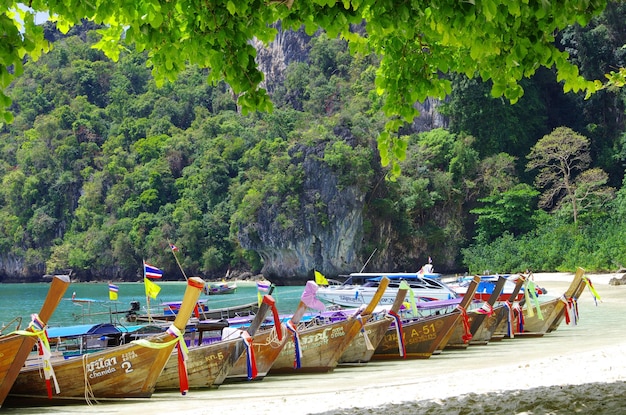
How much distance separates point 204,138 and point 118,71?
29.3m

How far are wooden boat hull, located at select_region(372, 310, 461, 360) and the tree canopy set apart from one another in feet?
25.3

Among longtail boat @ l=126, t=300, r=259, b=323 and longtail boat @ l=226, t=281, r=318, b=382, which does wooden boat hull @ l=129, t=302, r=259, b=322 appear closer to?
longtail boat @ l=126, t=300, r=259, b=323

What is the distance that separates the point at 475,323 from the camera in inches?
593

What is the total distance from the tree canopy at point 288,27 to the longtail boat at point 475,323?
9.03 metres

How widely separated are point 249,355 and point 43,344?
3.20 meters

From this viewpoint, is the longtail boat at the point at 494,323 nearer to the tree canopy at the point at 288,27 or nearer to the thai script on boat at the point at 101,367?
the thai script on boat at the point at 101,367

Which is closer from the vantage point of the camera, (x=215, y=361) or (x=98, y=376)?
(x=98, y=376)

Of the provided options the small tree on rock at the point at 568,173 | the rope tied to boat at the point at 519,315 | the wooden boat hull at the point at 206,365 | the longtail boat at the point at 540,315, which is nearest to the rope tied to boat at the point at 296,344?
the wooden boat hull at the point at 206,365

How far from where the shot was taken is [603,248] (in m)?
39.4

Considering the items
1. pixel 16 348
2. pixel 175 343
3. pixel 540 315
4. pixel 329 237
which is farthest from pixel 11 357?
pixel 329 237

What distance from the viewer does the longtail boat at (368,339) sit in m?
13.0

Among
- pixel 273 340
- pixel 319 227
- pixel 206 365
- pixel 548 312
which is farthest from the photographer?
pixel 319 227

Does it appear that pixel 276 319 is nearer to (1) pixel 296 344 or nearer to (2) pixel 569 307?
(1) pixel 296 344

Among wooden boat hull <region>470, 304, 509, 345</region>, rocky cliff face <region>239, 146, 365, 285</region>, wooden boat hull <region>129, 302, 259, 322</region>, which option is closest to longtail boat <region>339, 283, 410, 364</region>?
wooden boat hull <region>470, 304, 509, 345</region>
